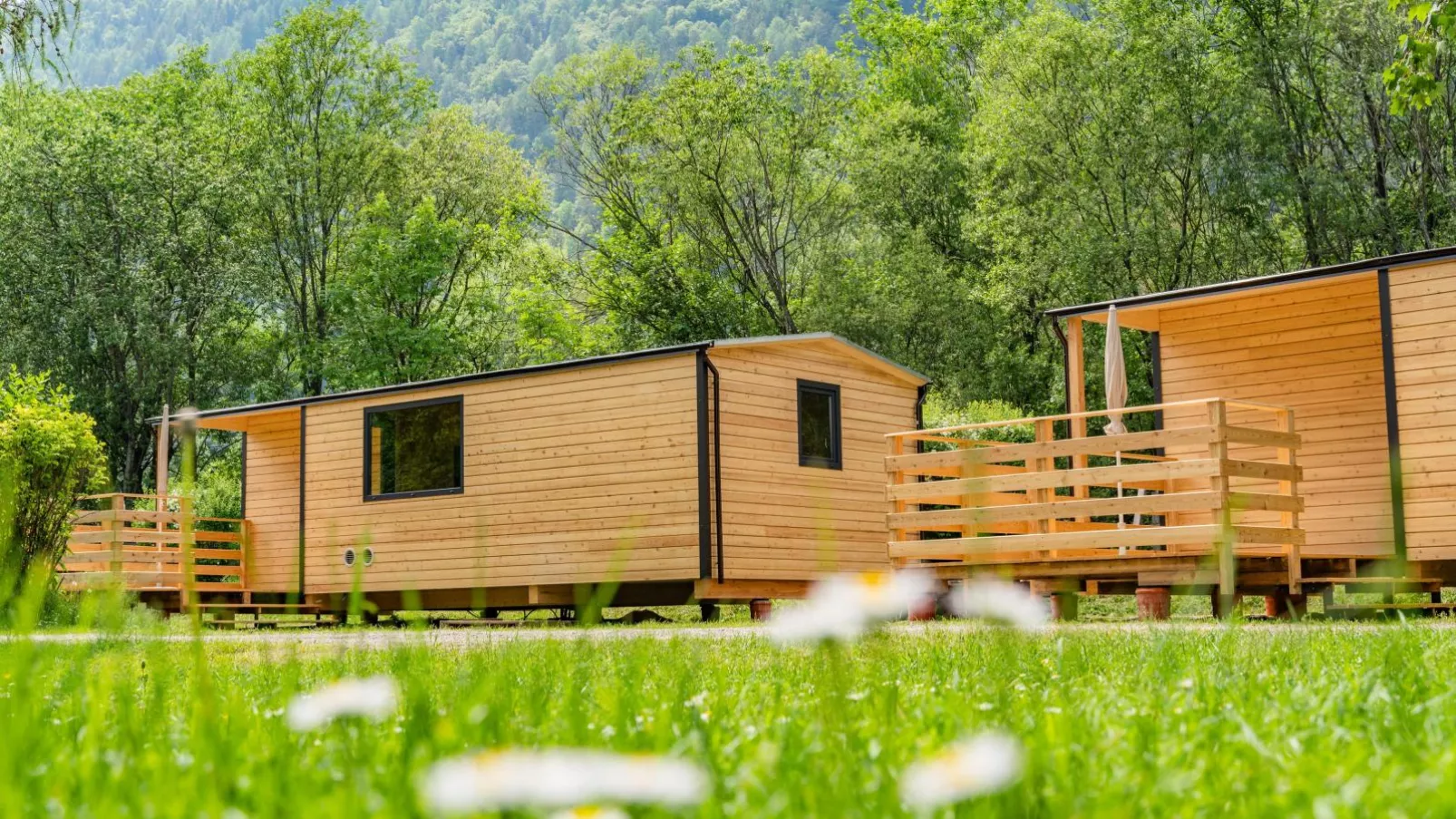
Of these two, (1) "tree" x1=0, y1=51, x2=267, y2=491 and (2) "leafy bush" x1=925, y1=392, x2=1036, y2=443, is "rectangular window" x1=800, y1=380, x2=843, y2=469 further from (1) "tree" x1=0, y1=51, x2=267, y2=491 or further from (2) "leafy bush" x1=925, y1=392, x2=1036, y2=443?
(1) "tree" x1=0, y1=51, x2=267, y2=491

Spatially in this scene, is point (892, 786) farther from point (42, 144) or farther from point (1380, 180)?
point (42, 144)

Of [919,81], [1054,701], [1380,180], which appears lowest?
[1054,701]

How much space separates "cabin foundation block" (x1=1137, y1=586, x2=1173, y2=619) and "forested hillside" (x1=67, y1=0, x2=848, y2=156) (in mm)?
59776

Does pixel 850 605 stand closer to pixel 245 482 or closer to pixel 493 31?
pixel 245 482

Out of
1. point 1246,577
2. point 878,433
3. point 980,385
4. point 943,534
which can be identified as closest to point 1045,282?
point 980,385

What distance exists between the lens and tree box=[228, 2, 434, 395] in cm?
3338

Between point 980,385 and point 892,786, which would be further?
point 980,385

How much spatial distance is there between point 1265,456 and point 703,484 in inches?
211

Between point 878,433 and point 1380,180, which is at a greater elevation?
point 1380,180

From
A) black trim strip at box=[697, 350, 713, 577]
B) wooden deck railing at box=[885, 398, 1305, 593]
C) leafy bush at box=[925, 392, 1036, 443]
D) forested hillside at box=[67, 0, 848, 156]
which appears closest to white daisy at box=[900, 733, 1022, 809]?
wooden deck railing at box=[885, 398, 1305, 593]

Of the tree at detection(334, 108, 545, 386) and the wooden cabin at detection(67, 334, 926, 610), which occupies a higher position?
the tree at detection(334, 108, 545, 386)

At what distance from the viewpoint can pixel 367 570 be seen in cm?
1755

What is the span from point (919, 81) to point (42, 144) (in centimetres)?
1971

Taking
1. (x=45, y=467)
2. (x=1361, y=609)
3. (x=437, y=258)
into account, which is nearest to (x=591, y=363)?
(x=45, y=467)
